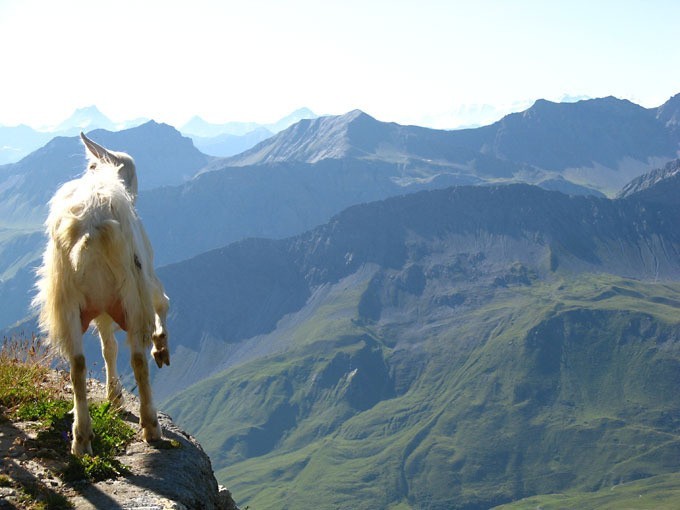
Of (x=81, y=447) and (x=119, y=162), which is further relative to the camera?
(x=119, y=162)

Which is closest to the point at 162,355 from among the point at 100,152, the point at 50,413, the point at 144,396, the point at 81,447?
the point at 144,396

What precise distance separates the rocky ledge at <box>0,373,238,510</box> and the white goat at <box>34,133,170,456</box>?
592 mm

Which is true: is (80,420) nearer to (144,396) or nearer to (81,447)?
(81,447)

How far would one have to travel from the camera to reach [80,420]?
39.5 ft

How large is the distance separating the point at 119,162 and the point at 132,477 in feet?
21.0

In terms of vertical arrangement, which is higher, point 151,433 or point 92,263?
point 92,263

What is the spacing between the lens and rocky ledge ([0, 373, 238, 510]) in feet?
34.4

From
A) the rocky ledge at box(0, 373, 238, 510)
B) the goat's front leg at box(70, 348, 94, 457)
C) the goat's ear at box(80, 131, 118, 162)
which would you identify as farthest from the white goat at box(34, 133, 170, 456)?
the goat's ear at box(80, 131, 118, 162)

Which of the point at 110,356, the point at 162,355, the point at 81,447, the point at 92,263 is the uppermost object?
the point at 92,263

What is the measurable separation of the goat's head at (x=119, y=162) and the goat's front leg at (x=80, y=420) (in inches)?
156

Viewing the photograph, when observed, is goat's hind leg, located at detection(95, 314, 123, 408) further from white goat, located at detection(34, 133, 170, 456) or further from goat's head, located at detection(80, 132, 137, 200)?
goat's head, located at detection(80, 132, 137, 200)

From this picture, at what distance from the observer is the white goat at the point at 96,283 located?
481 inches

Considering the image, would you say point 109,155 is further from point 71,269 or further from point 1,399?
point 1,399

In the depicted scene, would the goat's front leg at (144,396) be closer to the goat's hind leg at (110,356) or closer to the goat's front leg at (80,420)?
the goat's front leg at (80,420)
